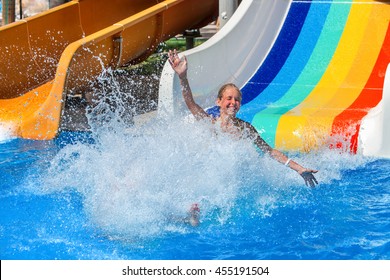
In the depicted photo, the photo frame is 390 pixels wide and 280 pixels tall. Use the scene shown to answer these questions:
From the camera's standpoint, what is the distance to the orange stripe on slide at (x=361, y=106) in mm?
5262

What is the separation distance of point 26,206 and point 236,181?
132 centimetres

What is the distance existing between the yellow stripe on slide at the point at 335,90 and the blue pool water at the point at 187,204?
32cm

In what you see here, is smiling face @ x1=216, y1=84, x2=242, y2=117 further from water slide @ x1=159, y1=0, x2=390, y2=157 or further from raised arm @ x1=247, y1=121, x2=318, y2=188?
water slide @ x1=159, y1=0, x2=390, y2=157

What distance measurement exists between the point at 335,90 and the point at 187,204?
9.24ft

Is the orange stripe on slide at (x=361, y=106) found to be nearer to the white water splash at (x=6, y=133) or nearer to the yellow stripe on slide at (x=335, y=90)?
the yellow stripe on slide at (x=335, y=90)

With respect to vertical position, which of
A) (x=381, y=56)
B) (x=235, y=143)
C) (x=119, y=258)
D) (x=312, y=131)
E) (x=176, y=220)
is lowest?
(x=119, y=258)

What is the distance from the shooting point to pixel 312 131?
5352 mm

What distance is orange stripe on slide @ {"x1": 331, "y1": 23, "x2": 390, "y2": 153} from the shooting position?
5.26 m

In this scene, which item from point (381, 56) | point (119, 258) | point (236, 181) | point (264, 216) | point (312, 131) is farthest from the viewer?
point (381, 56)

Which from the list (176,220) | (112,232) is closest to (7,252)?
(112,232)

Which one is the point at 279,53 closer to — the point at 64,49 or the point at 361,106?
the point at 361,106

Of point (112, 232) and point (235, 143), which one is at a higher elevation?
point (235, 143)

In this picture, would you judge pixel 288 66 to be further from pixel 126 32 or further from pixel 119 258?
pixel 119 258

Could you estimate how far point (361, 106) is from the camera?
231 inches
